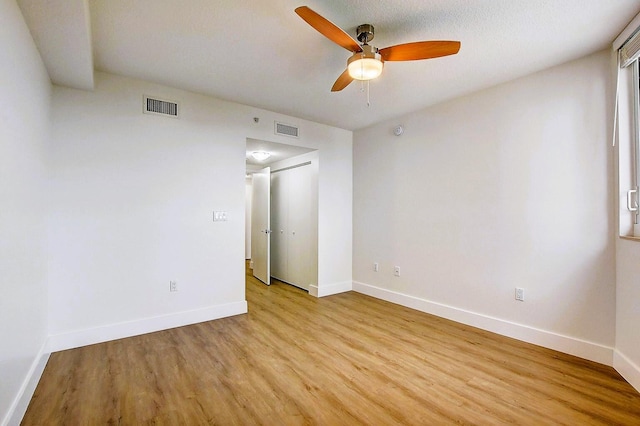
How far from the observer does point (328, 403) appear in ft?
6.24

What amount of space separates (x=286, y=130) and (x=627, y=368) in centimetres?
399

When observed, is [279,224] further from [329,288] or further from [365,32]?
[365,32]

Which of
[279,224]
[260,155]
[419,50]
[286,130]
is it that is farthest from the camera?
[279,224]

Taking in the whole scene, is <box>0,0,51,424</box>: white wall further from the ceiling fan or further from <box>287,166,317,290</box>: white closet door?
<box>287,166,317,290</box>: white closet door

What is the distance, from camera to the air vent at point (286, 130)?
3.94 m

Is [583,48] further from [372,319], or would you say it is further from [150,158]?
[150,158]

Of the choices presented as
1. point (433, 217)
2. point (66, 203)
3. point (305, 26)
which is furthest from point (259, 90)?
point (433, 217)

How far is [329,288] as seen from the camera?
176 inches

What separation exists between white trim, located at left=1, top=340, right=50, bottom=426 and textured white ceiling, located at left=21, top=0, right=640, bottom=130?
232 cm

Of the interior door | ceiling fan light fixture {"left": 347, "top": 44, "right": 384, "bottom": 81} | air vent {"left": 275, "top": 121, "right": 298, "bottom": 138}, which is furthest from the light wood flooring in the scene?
air vent {"left": 275, "top": 121, "right": 298, "bottom": 138}

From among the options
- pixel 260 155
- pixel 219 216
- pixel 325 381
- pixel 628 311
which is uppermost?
pixel 260 155

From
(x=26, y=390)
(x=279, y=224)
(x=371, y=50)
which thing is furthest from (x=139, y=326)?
(x=371, y=50)

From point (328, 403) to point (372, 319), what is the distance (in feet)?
5.36

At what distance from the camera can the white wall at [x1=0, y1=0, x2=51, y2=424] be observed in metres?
1.58
